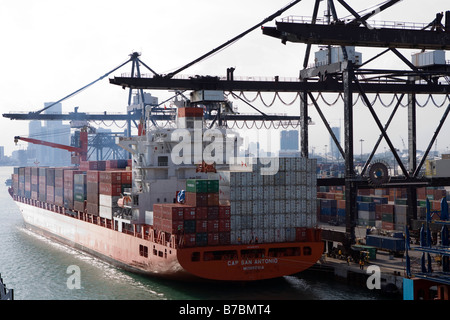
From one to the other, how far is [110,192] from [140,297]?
49.2ft

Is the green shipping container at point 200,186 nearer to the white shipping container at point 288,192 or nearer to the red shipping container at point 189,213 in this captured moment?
the red shipping container at point 189,213

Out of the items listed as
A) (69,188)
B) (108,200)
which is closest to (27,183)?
(69,188)

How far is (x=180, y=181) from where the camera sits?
45.0 m

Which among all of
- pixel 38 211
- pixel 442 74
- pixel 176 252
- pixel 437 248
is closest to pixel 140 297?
pixel 176 252

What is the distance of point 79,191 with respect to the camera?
193ft

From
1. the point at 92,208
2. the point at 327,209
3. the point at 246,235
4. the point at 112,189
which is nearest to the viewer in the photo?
the point at 246,235

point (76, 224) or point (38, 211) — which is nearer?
point (76, 224)

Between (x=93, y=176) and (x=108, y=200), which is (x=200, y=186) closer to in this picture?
(x=108, y=200)

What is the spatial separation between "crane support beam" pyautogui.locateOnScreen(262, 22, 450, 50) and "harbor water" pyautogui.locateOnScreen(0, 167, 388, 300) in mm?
16446

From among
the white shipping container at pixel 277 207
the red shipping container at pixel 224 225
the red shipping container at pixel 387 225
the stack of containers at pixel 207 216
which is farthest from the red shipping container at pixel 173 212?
the red shipping container at pixel 387 225

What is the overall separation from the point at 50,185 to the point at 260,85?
3443 cm

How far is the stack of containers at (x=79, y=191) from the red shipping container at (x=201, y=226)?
80.6 feet

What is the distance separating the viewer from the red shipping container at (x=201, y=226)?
3634cm
